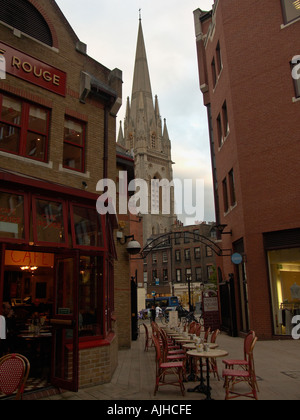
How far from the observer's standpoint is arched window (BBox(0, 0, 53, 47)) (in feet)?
29.5

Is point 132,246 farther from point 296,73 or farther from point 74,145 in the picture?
point 296,73

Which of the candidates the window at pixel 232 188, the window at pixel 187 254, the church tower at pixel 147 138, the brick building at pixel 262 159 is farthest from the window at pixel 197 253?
the window at pixel 232 188

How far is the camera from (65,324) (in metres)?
7.39

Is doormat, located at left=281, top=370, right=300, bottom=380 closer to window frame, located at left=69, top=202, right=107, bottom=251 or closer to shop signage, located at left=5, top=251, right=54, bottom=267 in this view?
window frame, located at left=69, top=202, right=107, bottom=251

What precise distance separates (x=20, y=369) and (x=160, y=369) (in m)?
3.25

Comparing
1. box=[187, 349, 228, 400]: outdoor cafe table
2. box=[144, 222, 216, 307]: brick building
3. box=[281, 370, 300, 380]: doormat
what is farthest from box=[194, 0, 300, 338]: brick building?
box=[144, 222, 216, 307]: brick building

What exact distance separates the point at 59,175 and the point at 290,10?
44.0 ft

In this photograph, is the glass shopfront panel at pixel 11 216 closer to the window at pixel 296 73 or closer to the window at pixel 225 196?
the window at pixel 296 73

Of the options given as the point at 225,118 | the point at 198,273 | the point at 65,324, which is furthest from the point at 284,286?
the point at 198,273

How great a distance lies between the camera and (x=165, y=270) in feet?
207

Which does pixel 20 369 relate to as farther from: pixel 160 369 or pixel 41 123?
pixel 41 123

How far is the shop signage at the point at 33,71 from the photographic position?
8609mm

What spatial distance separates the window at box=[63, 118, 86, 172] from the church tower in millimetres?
79185

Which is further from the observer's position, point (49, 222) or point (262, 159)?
point (262, 159)
